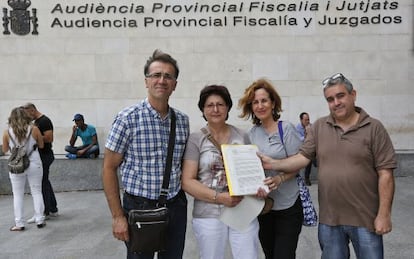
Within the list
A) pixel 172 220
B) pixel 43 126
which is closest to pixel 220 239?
pixel 172 220

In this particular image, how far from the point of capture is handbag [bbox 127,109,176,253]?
2.68 metres

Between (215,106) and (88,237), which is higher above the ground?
(215,106)

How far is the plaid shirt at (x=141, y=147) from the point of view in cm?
272

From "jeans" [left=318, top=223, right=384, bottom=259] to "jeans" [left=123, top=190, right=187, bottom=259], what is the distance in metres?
1.00

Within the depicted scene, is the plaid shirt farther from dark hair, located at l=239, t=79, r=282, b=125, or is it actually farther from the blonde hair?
the blonde hair

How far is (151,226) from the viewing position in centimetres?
268

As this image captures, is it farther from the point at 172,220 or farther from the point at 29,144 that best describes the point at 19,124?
the point at 172,220

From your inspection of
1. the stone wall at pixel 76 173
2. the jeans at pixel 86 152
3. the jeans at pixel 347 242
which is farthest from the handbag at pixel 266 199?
the jeans at pixel 86 152

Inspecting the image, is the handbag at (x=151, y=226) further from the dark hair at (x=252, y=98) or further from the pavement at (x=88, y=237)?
the pavement at (x=88, y=237)

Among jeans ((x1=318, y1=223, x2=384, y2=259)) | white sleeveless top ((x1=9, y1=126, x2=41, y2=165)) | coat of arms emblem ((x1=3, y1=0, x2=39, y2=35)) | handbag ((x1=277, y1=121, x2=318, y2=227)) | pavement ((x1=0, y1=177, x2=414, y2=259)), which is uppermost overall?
coat of arms emblem ((x1=3, y1=0, x2=39, y2=35))

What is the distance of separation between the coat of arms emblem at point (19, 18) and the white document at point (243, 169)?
798 cm

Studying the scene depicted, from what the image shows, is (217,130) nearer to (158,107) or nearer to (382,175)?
(158,107)

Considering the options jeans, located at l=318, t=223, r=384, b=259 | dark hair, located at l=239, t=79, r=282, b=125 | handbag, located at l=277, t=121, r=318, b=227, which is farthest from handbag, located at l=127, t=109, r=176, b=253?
jeans, located at l=318, t=223, r=384, b=259

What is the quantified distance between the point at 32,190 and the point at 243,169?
460 cm
